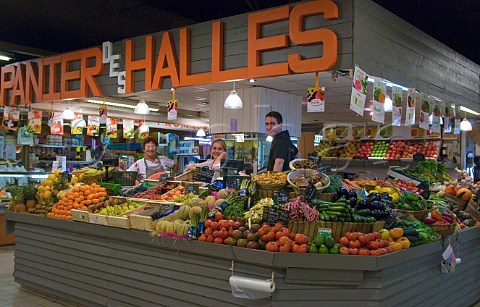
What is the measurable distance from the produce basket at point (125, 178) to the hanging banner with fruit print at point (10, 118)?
17.1 feet

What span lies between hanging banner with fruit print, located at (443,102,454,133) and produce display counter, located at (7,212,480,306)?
171 inches

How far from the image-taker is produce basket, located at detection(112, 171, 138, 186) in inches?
272

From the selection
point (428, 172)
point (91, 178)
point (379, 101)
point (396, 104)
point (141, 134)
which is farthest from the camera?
point (141, 134)

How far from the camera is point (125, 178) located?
6.92 metres

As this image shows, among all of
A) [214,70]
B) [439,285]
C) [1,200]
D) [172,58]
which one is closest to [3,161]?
[1,200]

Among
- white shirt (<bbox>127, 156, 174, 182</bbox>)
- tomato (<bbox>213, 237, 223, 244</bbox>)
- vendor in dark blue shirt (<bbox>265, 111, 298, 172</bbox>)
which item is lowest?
tomato (<bbox>213, 237, 223, 244</bbox>)

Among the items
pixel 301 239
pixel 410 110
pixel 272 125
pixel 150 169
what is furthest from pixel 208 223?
pixel 410 110

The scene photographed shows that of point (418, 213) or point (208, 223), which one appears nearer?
point (208, 223)

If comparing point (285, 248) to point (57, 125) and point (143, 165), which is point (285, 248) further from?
point (57, 125)

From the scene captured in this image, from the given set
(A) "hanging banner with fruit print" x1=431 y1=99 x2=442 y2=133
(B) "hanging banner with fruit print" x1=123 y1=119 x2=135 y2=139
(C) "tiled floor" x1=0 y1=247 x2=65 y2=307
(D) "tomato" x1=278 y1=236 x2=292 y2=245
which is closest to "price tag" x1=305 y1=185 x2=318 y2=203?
(D) "tomato" x1=278 y1=236 x2=292 y2=245

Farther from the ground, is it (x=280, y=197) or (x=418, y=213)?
(x=280, y=197)

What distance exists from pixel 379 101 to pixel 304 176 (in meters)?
2.36

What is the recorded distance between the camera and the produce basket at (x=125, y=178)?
272 inches

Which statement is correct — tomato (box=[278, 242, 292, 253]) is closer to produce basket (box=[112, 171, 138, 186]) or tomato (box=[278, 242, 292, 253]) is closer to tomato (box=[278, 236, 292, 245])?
tomato (box=[278, 236, 292, 245])
